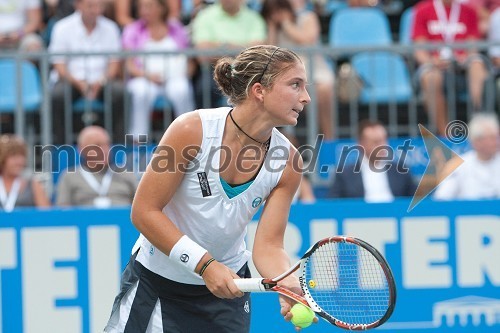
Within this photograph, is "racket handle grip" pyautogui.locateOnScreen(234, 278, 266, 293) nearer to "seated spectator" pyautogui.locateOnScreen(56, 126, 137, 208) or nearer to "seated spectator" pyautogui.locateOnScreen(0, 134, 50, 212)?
"seated spectator" pyautogui.locateOnScreen(56, 126, 137, 208)

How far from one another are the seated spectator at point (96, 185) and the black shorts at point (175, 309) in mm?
3404

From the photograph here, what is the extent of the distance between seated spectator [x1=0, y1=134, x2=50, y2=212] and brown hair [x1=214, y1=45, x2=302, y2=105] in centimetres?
402

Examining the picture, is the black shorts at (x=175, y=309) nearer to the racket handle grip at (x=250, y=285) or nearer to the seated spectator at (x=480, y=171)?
the racket handle grip at (x=250, y=285)

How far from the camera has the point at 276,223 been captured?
189 inches

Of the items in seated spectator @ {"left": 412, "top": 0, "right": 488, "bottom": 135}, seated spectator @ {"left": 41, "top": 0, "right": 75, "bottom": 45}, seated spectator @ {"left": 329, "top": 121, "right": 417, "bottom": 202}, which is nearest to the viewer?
seated spectator @ {"left": 329, "top": 121, "right": 417, "bottom": 202}

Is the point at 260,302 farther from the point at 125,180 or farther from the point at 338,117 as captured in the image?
the point at 338,117

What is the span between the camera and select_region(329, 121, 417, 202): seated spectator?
853cm

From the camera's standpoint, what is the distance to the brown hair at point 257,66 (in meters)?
4.51

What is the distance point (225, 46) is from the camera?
30.4 ft

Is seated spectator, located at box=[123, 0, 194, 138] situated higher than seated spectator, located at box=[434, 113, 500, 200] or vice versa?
seated spectator, located at box=[123, 0, 194, 138]

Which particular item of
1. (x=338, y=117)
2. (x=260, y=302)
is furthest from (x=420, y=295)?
(x=338, y=117)

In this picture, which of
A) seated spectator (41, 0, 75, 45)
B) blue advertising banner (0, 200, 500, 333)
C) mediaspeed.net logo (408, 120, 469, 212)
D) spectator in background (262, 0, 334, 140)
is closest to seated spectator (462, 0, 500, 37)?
mediaspeed.net logo (408, 120, 469, 212)

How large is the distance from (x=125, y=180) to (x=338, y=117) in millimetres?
2323

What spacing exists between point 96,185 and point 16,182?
0.67 metres
